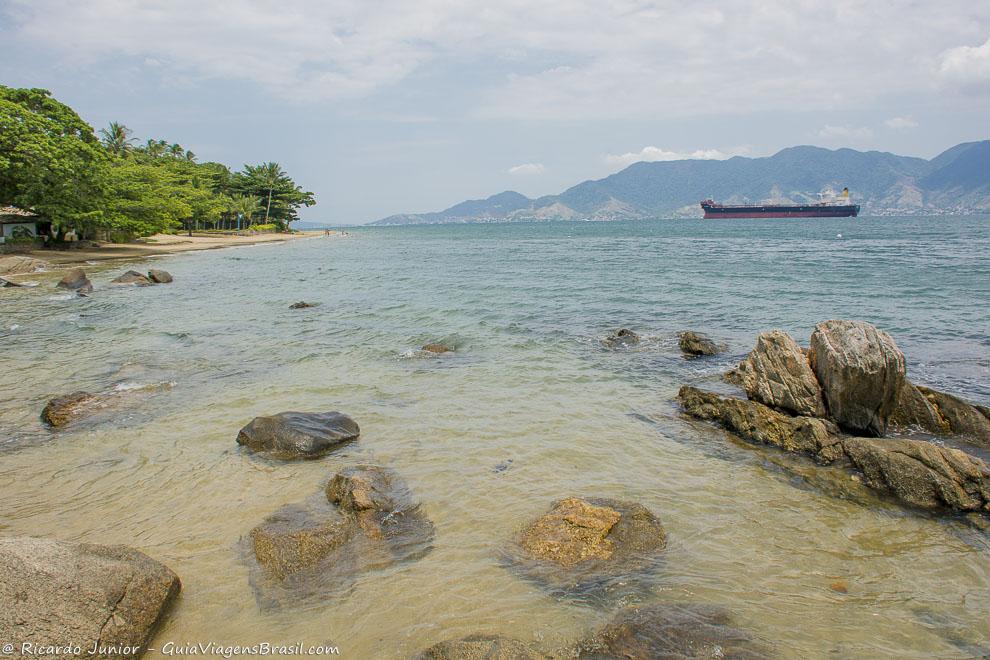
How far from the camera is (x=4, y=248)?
3744 cm

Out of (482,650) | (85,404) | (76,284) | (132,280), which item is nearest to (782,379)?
(482,650)

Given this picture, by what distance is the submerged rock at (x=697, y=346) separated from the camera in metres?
14.6

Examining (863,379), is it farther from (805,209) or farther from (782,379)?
(805,209)

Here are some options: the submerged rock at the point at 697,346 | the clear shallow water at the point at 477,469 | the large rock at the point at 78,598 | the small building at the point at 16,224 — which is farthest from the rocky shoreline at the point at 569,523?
the small building at the point at 16,224

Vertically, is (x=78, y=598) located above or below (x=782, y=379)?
below

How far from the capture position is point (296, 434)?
8.53m

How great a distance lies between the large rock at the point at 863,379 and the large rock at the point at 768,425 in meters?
0.53

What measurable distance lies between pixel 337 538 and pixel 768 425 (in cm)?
689

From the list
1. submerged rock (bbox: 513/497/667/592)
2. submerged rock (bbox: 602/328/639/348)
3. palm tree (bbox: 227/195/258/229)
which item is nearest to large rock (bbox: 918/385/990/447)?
submerged rock (bbox: 513/497/667/592)

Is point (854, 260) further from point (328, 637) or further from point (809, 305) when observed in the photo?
point (328, 637)

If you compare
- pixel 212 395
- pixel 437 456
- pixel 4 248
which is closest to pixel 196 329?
pixel 212 395

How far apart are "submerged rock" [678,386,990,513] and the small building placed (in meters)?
47.8

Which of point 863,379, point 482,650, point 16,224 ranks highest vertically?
point 16,224

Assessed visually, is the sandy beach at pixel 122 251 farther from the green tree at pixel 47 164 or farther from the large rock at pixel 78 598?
the large rock at pixel 78 598
